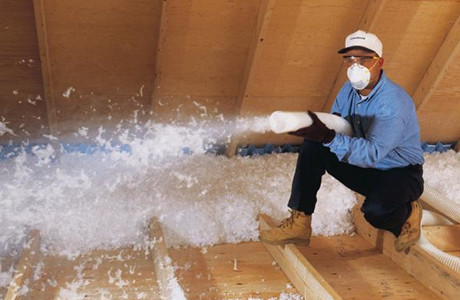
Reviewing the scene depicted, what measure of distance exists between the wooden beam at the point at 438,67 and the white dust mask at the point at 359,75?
4.82ft

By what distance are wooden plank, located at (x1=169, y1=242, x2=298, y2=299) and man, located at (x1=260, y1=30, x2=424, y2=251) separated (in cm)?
20

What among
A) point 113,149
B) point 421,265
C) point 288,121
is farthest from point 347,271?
point 113,149

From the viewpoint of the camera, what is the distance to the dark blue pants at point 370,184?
2.37m

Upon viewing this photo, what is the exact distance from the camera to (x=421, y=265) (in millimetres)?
2557

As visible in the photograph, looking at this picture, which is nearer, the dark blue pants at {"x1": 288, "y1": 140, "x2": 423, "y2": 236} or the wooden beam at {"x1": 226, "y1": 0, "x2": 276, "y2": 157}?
the dark blue pants at {"x1": 288, "y1": 140, "x2": 423, "y2": 236}

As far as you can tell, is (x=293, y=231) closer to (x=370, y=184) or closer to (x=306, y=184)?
(x=306, y=184)

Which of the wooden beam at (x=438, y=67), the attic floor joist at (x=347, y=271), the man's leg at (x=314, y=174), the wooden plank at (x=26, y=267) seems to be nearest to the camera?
the wooden plank at (x=26, y=267)

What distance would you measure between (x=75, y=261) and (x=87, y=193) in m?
0.49

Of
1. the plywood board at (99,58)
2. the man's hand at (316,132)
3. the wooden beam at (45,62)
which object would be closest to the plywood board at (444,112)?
the man's hand at (316,132)

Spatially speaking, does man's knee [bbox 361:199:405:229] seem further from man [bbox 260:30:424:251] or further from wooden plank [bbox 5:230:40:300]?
wooden plank [bbox 5:230:40:300]

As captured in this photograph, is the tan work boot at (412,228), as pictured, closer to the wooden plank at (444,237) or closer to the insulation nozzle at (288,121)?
the wooden plank at (444,237)

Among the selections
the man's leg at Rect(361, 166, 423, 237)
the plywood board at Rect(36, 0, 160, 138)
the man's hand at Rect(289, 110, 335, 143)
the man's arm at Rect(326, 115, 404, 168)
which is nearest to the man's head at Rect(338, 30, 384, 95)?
the man's arm at Rect(326, 115, 404, 168)

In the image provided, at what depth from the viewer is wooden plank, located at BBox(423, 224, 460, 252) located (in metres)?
2.82

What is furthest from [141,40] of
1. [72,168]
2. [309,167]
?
[309,167]
